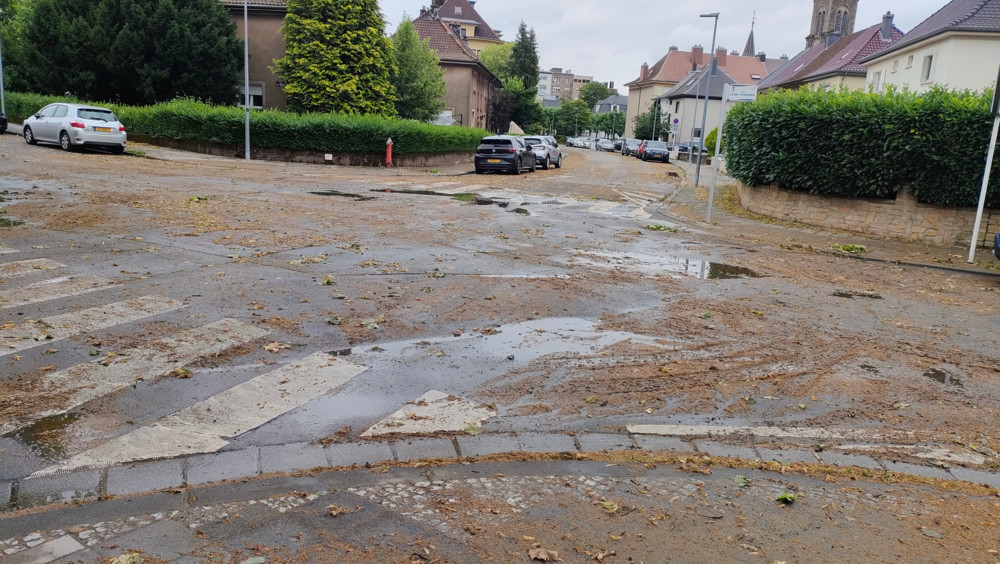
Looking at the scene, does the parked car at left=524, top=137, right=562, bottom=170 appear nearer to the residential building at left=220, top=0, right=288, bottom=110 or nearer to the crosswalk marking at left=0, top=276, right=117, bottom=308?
the residential building at left=220, top=0, right=288, bottom=110

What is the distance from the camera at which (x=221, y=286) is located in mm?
8078

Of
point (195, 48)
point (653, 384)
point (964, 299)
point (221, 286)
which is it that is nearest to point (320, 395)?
point (653, 384)

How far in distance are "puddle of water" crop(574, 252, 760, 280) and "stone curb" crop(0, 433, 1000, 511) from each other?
582 cm

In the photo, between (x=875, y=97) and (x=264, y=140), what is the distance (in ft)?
78.4

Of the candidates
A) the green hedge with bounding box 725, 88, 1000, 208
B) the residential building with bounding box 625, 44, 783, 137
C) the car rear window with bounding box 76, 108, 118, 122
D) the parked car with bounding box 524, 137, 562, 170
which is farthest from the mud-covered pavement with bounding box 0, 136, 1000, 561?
the residential building with bounding box 625, 44, 783, 137

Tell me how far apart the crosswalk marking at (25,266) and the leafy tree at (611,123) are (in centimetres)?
12217

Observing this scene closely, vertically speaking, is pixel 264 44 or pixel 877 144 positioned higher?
pixel 264 44

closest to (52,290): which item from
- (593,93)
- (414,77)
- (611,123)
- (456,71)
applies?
(414,77)

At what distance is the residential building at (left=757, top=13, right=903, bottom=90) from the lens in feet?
172

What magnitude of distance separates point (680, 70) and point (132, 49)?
90.1 metres

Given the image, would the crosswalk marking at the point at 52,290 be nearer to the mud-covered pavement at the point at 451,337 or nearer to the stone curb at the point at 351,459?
the mud-covered pavement at the point at 451,337

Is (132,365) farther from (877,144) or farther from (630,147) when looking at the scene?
(630,147)

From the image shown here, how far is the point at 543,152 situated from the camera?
123 ft

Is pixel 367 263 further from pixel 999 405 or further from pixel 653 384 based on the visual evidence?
pixel 999 405
